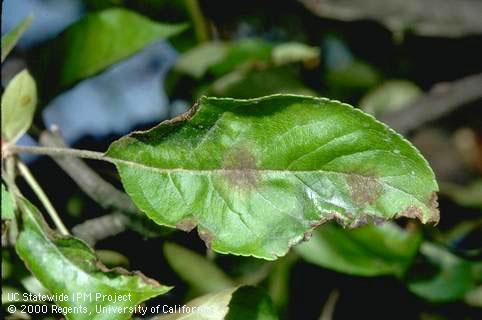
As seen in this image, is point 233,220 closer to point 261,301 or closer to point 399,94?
point 261,301

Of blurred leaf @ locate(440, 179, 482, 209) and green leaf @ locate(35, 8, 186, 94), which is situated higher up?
green leaf @ locate(35, 8, 186, 94)

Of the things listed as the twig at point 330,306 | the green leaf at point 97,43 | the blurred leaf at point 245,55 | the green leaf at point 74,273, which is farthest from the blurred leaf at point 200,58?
the green leaf at point 74,273

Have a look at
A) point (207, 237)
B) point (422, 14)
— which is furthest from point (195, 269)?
point (422, 14)

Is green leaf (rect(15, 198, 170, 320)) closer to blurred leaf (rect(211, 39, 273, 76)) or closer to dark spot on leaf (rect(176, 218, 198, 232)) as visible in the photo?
dark spot on leaf (rect(176, 218, 198, 232))

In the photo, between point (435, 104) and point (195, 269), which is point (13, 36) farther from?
point (435, 104)

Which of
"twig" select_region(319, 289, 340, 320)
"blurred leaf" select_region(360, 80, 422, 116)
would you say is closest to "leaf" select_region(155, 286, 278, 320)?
"twig" select_region(319, 289, 340, 320)

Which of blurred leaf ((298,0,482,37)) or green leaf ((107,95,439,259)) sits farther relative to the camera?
blurred leaf ((298,0,482,37))
